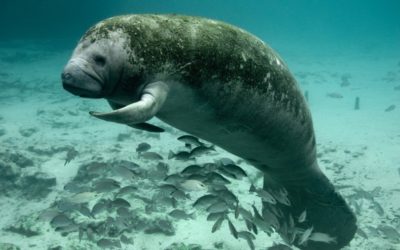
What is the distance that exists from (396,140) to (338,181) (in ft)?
19.1

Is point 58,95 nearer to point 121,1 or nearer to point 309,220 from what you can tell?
point 309,220

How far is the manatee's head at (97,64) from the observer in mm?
2691

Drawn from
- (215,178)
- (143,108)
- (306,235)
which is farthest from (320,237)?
(143,108)

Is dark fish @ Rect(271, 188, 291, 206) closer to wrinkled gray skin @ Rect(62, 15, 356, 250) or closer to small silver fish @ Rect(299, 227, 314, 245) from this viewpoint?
small silver fish @ Rect(299, 227, 314, 245)

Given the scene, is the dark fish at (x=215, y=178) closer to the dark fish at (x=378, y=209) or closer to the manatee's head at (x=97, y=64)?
the manatee's head at (x=97, y=64)

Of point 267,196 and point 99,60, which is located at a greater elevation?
point 99,60

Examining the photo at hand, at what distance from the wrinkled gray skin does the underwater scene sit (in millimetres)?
12

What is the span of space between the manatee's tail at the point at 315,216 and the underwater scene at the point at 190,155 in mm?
21

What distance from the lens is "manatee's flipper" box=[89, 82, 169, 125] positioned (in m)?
2.45

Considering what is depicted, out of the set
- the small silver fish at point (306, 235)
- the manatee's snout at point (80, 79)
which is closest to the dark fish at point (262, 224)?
the small silver fish at point (306, 235)

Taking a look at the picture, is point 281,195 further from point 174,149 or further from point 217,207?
point 174,149

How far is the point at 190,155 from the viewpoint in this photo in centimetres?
623

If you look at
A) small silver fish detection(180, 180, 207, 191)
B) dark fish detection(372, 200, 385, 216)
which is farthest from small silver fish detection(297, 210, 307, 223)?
dark fish detection(372, 200, 385, 216)

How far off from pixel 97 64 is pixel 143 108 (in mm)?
549
